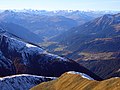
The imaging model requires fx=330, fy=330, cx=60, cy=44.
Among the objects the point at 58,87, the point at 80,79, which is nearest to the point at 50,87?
the point at 58,87

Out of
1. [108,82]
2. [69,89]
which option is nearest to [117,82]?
[108,82]

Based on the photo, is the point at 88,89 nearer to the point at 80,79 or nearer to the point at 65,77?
the point at 80,79

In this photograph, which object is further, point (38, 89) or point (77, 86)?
point (38, 89)

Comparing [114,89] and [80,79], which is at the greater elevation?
[114,89]

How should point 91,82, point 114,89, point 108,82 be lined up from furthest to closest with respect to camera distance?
point 91,82 → point 108,82 → point 114,89

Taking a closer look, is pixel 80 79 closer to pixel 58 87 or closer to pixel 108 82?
pixel 58 87

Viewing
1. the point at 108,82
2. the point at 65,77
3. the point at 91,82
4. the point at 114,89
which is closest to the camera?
the point at 114,89
